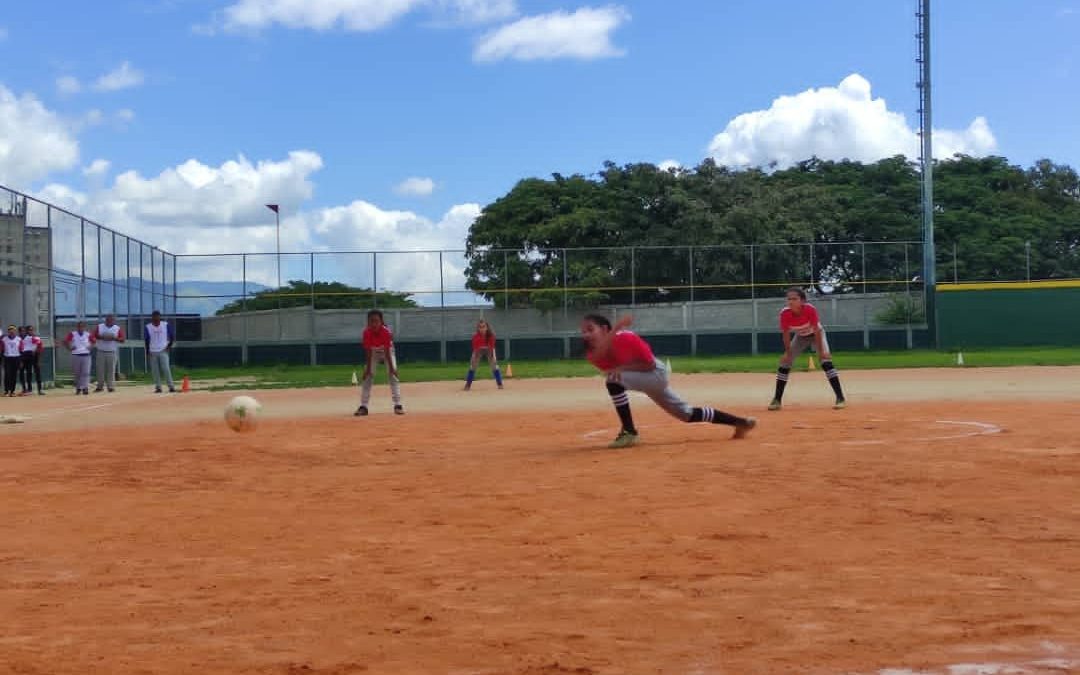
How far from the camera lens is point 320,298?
160 ft

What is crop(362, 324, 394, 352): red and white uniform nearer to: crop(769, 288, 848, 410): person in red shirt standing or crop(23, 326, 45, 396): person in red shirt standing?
crop(769, 288, 848, 410): person in red shirt standing

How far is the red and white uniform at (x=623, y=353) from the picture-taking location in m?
12.5

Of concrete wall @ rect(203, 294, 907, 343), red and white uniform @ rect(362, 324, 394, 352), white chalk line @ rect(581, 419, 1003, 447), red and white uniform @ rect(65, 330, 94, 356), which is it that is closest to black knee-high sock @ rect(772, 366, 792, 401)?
white chalk line @ rect(581, 419, 1003, 447)

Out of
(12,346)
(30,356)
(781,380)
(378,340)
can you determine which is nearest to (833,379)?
(781,380)

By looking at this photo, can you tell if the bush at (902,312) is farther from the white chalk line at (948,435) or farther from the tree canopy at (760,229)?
the white chalk line at (948,435)

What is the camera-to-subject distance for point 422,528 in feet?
26.5

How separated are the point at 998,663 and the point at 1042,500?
4231 mm

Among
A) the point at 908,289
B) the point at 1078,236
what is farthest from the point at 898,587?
the point at 1078,236

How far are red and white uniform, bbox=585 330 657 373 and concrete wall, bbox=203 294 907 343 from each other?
3596 cm

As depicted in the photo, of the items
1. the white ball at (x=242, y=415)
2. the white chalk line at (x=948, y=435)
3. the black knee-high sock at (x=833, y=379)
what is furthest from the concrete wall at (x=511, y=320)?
the white chalk line at (x=948, y=435)

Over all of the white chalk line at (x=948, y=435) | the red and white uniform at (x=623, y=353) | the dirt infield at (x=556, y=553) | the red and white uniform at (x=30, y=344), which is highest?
the red and white uniform at (x=30, y=344)

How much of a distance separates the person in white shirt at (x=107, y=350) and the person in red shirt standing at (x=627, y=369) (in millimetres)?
20085

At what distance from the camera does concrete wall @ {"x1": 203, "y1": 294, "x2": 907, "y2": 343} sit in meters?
48.2

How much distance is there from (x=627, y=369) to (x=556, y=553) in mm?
5715
